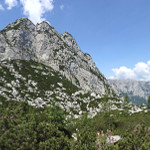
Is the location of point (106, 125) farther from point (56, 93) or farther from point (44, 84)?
point (44, 84)

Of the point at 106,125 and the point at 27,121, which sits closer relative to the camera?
the point at 27,121

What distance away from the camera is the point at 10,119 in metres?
19.9

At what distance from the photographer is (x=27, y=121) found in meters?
20.5

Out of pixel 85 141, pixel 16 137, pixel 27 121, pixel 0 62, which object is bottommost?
pixel 85 141

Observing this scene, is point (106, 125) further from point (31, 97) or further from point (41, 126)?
point (31, 97)

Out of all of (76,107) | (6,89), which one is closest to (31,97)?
(6,89)

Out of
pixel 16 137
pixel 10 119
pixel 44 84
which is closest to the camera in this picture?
pixel 16 137

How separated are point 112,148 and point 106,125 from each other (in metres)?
59.5

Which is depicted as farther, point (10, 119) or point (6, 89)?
point (6, 89)

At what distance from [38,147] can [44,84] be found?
557ft

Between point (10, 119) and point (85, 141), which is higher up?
point (10, 119)

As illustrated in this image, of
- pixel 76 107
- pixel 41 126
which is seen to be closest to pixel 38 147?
pixel 41 126

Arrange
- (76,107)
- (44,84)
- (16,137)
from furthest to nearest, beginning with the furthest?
(44,84) < (76,107) < (16,137)

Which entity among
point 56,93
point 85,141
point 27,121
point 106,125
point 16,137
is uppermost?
point 56,93
